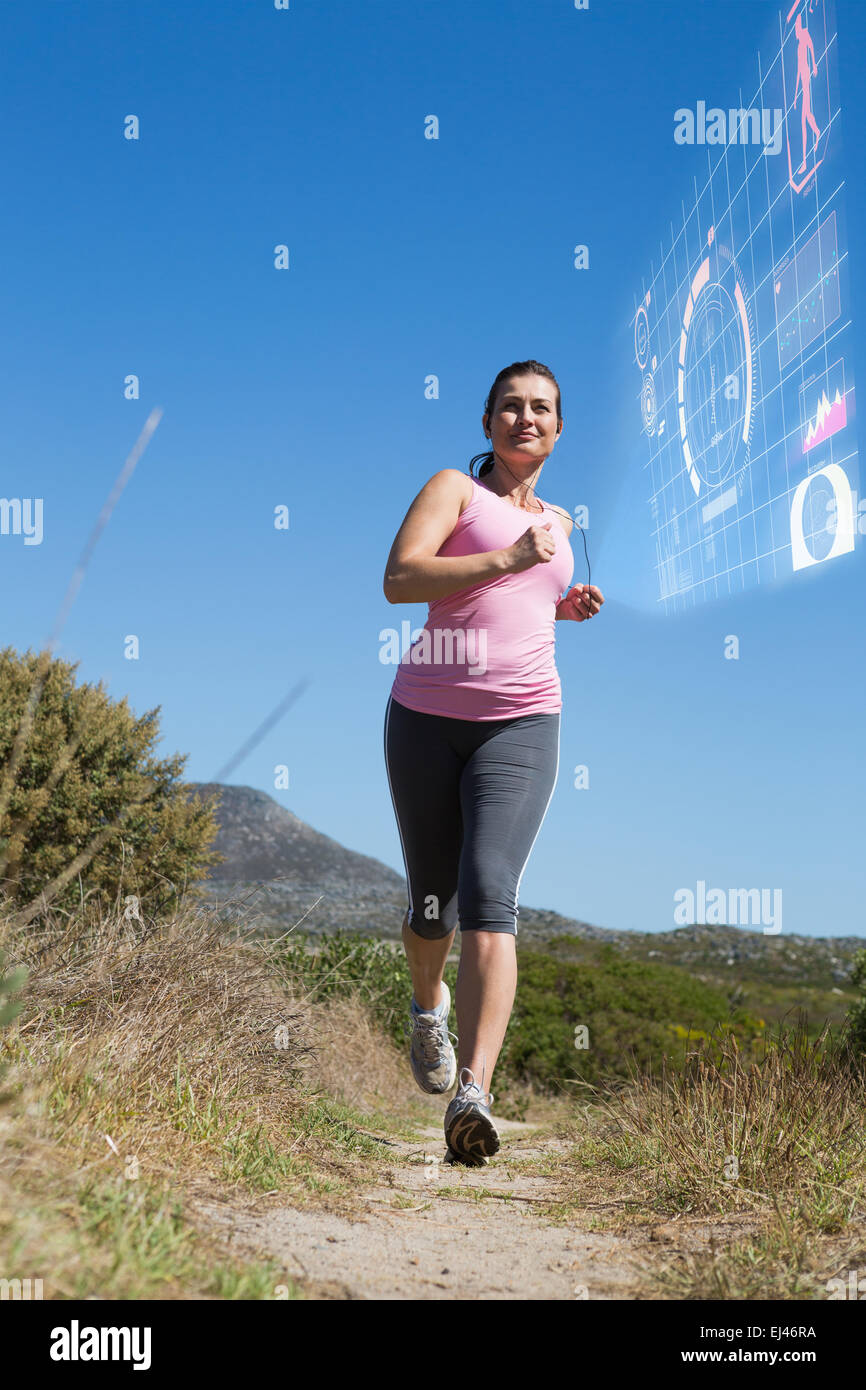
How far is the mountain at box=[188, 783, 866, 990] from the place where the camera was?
6.22m

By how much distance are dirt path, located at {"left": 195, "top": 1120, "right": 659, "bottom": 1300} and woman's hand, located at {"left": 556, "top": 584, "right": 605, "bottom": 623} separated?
2037 millimetres

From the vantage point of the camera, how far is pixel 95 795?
837 centimetres

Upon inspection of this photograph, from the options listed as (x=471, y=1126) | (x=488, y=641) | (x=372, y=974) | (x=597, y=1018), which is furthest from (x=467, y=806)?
(x=597, y=1018)

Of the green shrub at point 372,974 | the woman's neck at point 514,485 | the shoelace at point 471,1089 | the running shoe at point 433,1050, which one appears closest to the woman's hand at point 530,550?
the woman's neck at point 514,485

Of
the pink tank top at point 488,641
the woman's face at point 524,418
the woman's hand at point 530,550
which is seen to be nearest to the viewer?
the woman's hand at point 530,550

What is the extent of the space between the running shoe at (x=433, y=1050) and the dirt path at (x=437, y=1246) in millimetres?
896

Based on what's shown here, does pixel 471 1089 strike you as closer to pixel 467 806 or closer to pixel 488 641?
pixel 467 806

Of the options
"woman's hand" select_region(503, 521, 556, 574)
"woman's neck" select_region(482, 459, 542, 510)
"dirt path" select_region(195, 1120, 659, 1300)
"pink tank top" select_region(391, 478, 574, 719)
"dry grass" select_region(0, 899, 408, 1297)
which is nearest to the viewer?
"dry grass" select_region(0, 899, 408, 1297)

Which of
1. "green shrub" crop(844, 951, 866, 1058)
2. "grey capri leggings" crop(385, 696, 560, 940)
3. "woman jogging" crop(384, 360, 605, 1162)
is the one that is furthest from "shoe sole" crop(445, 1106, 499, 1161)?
"green shrub" crop(844, 951, 866, 1058)

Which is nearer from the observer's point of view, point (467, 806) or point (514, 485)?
point (467, 806)

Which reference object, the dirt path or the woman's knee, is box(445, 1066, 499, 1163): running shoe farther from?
the woman's knee

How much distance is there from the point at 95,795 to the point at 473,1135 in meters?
5.96

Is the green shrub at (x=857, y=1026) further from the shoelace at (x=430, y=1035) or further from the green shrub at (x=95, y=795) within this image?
the green shrub at (x=95, y=795)

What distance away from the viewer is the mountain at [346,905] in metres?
6.22
